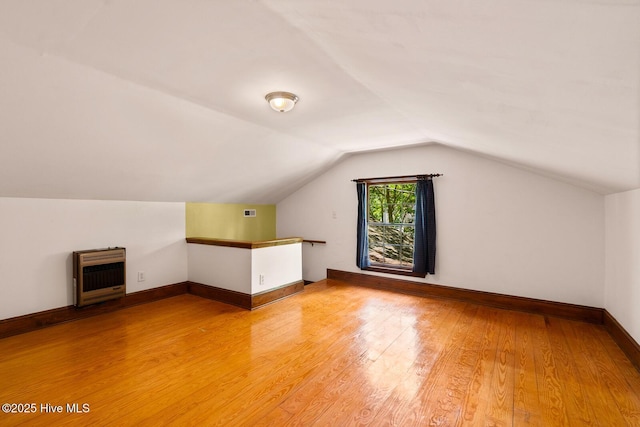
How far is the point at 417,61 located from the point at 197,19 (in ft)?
3.65

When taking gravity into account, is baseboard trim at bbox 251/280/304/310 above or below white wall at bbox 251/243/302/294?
below

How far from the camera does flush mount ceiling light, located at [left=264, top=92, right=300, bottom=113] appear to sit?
248 cm

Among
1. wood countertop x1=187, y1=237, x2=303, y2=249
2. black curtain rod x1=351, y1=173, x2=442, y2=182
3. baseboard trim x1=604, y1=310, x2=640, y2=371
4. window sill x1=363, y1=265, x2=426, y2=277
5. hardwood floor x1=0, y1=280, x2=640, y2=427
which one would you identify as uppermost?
black curtain rod x1=351, y1=173, x2=442, y2=182

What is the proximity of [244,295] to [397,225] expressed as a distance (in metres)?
2.64

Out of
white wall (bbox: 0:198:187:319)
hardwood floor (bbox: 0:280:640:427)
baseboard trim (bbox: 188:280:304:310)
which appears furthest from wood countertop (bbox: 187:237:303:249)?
hardwood floor (bbox: 0:280:640:427)

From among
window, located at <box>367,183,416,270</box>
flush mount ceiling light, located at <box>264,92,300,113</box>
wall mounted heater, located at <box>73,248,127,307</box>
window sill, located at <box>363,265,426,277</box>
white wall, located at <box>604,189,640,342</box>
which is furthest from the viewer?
window, located at <box>367,183,416,270</box>

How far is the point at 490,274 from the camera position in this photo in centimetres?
414

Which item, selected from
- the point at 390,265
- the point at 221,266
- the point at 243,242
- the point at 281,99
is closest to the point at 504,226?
the point at 390,265

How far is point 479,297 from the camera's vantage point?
13.8 feet

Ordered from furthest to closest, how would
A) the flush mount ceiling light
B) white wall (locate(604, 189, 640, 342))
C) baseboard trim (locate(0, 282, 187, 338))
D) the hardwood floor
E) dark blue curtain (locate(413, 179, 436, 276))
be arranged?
dark blue curtain (locate(413, 179, 436, 276)) < baseboard trim (locate(0, 282, 187, 338)) < white wall (locate(604, 189, 640, 342)) < the flush mount ceiling light < the hardwood floor

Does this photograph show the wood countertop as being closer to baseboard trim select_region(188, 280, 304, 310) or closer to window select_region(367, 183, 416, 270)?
baseboard trim select_region(188, 280, 304, 310)

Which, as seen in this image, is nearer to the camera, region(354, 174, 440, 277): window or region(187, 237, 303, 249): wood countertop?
region(187, 237, 303, 249): wood countertop

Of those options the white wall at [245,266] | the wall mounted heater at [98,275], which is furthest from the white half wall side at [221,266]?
the wall mounted heater at [98,275]

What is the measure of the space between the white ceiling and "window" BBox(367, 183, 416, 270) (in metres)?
1.51
